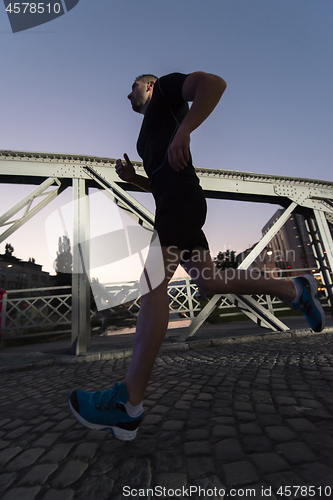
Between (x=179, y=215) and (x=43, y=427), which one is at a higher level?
(x=179, y=215)

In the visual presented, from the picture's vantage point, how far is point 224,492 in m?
0.84

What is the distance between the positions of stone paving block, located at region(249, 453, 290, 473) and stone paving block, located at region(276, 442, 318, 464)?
0.04 metres

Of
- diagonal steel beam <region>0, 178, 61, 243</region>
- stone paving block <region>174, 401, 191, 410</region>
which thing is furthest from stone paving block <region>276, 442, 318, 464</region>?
diagonal steel beam <region>0, 178, 61, 243</region>

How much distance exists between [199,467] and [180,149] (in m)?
1.49

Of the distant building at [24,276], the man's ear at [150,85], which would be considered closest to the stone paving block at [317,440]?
the man's ear at [150,85]

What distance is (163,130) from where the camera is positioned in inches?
63.7

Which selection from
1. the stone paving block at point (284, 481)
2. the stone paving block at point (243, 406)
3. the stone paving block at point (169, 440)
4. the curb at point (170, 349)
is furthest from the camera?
the curb at point (170, 349)

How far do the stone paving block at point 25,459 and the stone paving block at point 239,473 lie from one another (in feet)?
2.83

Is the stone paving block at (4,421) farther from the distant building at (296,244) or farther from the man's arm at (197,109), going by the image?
the distant building at (296,244)

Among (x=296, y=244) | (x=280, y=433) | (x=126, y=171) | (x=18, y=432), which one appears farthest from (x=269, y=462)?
(x=296, y=244)

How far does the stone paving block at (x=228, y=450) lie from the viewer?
1.02m

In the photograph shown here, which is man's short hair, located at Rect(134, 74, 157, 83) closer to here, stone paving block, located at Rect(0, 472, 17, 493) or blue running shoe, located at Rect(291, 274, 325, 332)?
blue running shoe, located at Rect(291, 274, 325, 332)

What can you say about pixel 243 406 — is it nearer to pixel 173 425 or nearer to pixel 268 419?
pixel 268 419

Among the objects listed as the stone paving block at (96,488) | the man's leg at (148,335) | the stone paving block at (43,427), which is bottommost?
the stone paving block at (43,427)
